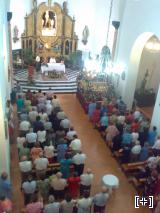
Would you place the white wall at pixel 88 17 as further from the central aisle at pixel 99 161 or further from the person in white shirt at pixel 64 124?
the person in white shirt at pixel 64 124

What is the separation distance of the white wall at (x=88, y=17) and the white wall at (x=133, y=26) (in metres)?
3.35

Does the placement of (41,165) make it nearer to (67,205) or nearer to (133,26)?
(67,205)

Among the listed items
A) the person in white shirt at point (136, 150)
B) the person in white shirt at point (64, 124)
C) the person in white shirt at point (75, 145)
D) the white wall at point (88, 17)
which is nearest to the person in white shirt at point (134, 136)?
the person in white shirt at point (136, 150)

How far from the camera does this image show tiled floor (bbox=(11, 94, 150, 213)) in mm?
8867

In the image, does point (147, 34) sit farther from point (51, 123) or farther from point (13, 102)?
point (13, 102)

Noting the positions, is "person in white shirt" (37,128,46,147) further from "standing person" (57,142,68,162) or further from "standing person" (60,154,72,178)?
"standing person" (60,154,72,178)

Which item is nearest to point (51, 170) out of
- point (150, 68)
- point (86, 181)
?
point (86, 181)

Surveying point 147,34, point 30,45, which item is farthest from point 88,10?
point 147,34

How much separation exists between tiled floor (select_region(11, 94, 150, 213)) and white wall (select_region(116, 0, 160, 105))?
2934 mm

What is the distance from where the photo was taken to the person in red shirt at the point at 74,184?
28.0ft

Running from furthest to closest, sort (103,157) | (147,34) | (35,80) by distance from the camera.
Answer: (35,80)
(147,34)
(103,157)

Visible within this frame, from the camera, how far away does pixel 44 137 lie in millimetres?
10109

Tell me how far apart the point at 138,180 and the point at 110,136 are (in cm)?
217

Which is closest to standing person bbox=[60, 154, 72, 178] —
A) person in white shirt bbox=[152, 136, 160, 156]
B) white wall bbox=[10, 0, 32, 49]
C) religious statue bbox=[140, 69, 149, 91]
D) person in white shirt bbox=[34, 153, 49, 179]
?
person in white shirt bbox=[34, 153, 49, 179]
